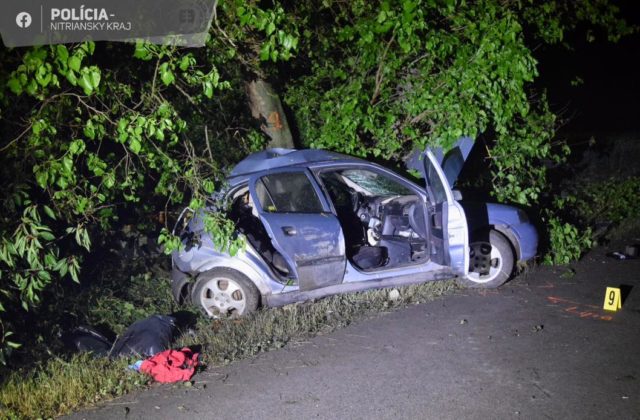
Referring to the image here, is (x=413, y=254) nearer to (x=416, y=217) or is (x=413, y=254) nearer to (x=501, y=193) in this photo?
(x=416, y=217)

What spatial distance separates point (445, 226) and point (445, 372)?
1697mm

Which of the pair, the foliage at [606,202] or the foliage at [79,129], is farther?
the foliage at [606,202]

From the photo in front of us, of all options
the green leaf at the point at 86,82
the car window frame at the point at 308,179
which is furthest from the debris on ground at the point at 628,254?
the green leaf at the point at 86,82

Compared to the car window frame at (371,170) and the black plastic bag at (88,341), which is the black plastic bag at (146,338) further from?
the car window frame at (371,170)

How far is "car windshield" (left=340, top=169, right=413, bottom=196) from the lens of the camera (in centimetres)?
780

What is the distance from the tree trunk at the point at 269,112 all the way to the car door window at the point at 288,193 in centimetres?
215

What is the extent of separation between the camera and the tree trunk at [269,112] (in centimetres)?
847

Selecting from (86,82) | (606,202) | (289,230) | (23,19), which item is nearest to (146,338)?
(289,230)

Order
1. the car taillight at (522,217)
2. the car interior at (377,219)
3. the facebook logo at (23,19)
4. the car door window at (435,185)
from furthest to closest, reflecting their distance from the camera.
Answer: the car taillight at (522,217), the car interior at (377,219), the car door window at (435,185), the facebook logo at (23,19)

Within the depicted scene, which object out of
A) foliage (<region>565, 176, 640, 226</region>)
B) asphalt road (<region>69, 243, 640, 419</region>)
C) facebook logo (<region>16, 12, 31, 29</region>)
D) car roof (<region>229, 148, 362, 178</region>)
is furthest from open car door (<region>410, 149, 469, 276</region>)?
facebook logo (<region>16, 12, 31, 29</region>)

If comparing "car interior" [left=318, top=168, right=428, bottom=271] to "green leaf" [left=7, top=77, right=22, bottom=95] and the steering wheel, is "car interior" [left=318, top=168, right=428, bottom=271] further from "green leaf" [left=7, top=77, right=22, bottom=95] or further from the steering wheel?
"green leaf" [left=7, top=77, right=22, bottom=95]

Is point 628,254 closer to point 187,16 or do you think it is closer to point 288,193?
point 288,193

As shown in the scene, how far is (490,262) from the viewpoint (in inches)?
272

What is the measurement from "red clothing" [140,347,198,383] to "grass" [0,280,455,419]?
0.10 metres
